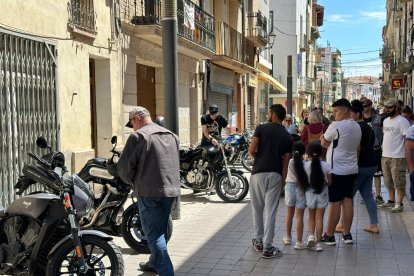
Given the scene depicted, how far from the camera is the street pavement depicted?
5113 millimetres

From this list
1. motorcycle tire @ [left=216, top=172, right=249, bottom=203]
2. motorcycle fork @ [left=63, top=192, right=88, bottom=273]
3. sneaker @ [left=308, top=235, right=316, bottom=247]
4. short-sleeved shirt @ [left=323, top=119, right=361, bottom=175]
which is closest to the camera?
motorcycle fork @ [left=63, top=192, right=88, bottom=273]

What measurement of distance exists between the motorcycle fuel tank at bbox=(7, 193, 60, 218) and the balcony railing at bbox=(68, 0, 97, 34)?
16.2ft

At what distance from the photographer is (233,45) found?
19.2m

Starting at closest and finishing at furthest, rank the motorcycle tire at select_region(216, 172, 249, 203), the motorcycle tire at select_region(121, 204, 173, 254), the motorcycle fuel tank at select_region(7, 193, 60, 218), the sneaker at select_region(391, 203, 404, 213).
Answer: the motorcycle fuel tank at select_region(7, 193, 60, 218) < the motorcycle tire at select_region(121, 204, 173, 254) < the sneaker at select_region(391, 203, 404, 213) < the motorcycle tire at select_region(216, 172, 249, 203)

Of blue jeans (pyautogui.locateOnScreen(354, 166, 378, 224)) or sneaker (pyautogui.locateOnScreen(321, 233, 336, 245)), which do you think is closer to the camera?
sneaker (pyautogui.locateOnScreen(321, 233, 336, 245))

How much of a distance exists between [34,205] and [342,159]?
341 cm

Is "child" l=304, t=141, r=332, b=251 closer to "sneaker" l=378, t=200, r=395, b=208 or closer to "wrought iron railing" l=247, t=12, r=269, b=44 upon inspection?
"sneaker" l=378, t=200, r=395, b=208

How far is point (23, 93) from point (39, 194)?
3.55 m

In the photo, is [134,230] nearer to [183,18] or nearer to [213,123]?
[213,123]

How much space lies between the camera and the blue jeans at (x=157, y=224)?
4.29 meters

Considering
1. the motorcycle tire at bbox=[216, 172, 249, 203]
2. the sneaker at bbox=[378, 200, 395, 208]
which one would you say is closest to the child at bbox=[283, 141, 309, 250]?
the sneaker at bbox=[378, 200, 395, 208]

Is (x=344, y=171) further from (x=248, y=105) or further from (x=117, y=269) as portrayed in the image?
(x=248, y=105)

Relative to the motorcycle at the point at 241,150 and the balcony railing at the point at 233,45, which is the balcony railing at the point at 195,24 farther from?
the motorcycle at the point at 241,150

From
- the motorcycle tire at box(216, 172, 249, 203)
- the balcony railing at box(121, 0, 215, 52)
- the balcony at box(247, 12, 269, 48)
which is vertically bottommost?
the motorcycle tire at box(216, 172, 249, 203)
